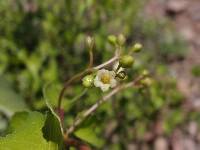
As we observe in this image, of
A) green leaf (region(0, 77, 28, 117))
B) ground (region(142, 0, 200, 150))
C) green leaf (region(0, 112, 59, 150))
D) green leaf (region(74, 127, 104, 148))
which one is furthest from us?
ground (region(142, 0, 200, 150))

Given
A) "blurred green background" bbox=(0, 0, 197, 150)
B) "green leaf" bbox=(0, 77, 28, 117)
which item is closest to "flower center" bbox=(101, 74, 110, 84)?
"green leaf" bbox=(0, 77, 28, 117)

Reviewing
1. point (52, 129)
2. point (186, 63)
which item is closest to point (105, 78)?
point (52, 129)

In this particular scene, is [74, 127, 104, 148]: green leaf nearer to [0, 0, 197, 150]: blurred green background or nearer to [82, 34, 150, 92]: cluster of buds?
[82, 34, 150, 92]: cluster of buds

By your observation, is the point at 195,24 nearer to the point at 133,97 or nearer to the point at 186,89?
the point at 186,89

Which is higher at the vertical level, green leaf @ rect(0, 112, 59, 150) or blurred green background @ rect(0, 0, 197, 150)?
blurred green background @ rect(0, 0, 197, 150)

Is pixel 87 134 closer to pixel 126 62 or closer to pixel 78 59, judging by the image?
pixel 126 62

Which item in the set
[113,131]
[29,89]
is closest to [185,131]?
[113,131]

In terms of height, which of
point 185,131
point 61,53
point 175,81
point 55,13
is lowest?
point 185,131

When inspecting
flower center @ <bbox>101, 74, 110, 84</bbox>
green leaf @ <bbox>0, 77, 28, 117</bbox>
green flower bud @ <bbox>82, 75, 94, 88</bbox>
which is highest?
green leaf @ <bbox>0, 77, 28, 117</bbox>
